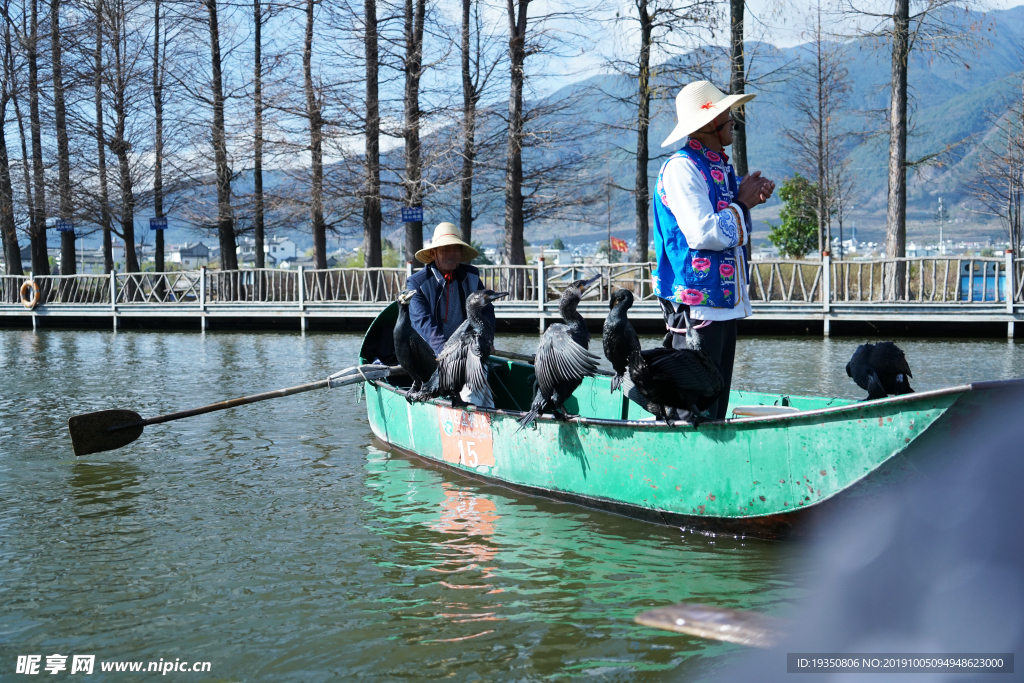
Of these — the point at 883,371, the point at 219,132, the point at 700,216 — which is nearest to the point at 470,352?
the point at 700,216

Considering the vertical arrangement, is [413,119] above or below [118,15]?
below

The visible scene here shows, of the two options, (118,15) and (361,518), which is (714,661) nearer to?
(361,518)

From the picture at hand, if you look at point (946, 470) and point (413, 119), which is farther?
point (413, 119)

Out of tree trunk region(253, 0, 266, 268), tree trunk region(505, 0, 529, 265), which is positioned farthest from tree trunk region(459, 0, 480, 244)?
tree trunk region(253, 0, 266, 268)

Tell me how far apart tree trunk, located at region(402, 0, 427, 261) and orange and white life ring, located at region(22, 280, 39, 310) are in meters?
11.3

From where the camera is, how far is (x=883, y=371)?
551 cm

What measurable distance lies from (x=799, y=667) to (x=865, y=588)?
3.06 ft

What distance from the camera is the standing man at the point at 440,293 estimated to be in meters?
7.39

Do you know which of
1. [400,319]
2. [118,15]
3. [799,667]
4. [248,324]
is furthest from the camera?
[118,15]

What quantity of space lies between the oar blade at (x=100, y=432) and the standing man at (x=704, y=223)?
17.2ft

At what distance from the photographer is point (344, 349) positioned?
60.0ft

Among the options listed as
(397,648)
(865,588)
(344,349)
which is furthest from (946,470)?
(344,349)

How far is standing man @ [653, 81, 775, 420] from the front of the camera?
4.74 m

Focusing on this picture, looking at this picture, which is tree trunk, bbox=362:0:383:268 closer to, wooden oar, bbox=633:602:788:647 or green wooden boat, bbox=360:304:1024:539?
green wooden boat, bbox=360:304:1024:539
